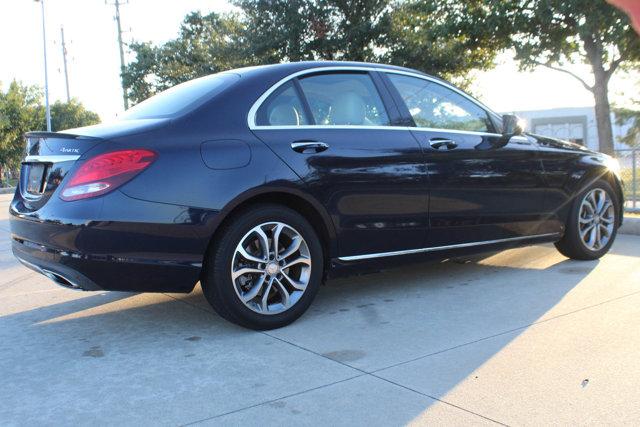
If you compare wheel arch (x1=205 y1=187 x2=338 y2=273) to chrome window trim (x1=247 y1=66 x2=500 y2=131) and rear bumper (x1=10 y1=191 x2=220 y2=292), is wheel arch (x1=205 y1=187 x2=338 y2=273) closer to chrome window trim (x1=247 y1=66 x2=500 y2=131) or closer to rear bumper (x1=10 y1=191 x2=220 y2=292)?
rear bumper (x1=10 y1=191 x2=220 y2=292)

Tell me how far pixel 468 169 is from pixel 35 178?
3.06 metres

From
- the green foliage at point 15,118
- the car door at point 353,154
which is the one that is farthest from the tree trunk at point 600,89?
the green foliage at point 15,118

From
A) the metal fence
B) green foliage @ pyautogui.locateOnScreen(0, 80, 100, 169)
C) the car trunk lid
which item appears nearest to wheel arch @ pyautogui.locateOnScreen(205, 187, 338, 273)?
the car trunk lid

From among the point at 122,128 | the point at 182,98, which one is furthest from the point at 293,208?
the point at 122,128

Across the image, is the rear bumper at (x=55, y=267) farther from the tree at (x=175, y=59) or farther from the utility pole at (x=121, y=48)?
the utility pole at (x=121, y=48)

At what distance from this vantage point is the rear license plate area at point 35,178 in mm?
3727

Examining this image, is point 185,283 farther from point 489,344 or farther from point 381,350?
point 489,344

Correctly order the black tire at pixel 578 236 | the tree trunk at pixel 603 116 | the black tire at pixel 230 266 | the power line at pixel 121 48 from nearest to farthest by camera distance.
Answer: the black tire at pixel 230 266 → the black tire at pixel 578 236 → the tree trunk at pixel 603 116 → the power line at pixel 121 48

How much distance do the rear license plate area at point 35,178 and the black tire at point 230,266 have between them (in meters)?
1.11

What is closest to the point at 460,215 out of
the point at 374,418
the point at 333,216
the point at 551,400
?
the point at 333,216

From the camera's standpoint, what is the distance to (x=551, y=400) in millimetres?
2818

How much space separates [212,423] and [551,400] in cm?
153

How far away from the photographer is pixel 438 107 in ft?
16.0

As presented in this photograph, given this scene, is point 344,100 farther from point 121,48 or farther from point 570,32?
point 121,48
